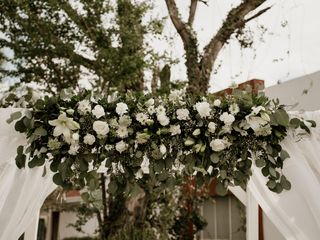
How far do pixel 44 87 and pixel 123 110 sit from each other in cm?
550

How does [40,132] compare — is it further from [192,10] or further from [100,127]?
[192,10]

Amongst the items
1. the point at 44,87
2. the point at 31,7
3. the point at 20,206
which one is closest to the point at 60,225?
the point at 44,87

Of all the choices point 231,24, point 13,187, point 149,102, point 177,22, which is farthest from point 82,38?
point 149,102

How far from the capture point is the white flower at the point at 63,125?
2656mm

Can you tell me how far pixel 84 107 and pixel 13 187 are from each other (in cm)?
75

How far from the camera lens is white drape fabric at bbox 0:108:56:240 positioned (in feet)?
9.37

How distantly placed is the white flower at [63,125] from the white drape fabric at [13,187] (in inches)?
13.1

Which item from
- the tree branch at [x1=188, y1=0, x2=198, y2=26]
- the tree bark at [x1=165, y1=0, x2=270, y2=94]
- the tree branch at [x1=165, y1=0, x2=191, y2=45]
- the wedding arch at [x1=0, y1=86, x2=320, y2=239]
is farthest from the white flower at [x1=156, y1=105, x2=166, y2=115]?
the tree branch at [x1=188, y1=0, x2=198, y2=26]

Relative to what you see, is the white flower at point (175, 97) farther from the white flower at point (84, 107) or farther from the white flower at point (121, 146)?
the white flower at point (84, 107)

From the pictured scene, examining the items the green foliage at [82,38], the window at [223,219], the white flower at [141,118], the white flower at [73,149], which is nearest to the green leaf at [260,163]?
the white flower at [141,118]

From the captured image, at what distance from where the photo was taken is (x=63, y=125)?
2.67m

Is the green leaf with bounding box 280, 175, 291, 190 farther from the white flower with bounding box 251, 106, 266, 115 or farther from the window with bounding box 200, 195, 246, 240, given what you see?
the window with bounding box 200, 195, 246, 240

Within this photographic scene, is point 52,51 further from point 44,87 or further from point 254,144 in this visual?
point 254,144

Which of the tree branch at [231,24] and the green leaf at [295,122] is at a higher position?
the tree branch at [231,24]
